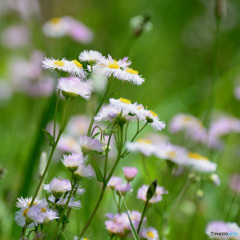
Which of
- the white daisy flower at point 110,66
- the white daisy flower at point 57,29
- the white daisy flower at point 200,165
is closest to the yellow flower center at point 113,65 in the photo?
the white daisy flower at point 110,66

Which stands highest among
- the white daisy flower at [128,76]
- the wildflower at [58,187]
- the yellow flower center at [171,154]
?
the white daisy flower at [128,76]

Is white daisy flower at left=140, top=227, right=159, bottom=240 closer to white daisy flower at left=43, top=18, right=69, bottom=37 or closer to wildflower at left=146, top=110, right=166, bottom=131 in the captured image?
wildflower at left=146, top=110, right=166, bottom=131

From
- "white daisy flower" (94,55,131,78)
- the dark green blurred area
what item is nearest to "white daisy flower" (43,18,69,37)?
the dark green blurred area

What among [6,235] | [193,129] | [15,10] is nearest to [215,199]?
[193,129]

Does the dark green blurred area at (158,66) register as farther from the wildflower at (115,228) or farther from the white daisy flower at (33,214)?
the white daisy flower at (33,214)

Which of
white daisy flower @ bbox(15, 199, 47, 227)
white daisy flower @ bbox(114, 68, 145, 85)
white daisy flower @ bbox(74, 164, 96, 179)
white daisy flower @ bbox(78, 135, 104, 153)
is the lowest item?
white daisy flower @ bbox(15, 199, 47, 227)

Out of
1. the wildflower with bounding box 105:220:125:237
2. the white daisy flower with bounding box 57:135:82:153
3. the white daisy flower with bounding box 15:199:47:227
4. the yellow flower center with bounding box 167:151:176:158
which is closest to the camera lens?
the white daisy flower with bounding box 15:199:47:227
